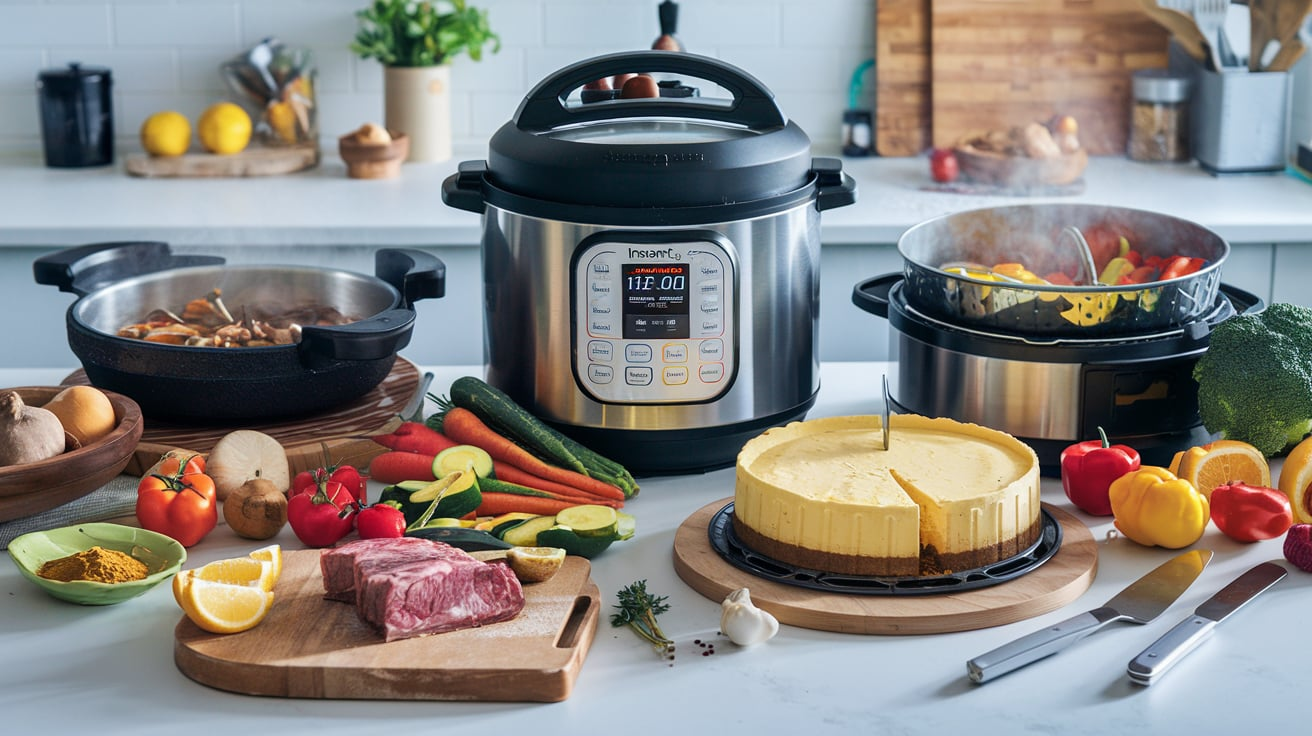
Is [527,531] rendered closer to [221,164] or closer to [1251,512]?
[1251,512]

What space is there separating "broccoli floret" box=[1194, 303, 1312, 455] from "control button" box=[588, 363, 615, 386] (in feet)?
1.99

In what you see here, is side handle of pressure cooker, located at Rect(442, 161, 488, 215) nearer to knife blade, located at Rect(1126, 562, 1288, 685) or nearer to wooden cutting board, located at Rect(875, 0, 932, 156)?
knife blade, located at Rect(1126, 562, 1288, 685)

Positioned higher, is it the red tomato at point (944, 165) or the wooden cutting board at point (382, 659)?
the red tomato at point (944, 165)

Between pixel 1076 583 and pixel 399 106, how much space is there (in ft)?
8.41

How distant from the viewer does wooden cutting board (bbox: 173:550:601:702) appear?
1.08 metres

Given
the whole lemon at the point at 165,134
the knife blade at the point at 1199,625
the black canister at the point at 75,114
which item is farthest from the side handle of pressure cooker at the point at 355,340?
the black canister at the point at 75,114

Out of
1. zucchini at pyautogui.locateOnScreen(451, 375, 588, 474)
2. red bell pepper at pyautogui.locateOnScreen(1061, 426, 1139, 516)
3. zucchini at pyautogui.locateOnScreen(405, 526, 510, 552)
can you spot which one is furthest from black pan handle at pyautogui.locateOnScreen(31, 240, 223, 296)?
red bell pepper at pyautogui.locateOnScreen(1061, 426, 1139, 516)

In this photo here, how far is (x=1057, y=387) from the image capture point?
58.2 inches

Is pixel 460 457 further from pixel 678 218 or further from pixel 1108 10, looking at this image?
pixel 1108 10

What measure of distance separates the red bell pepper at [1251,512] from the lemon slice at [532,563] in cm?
64

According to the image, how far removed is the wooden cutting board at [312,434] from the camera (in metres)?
1.52

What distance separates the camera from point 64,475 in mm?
1297

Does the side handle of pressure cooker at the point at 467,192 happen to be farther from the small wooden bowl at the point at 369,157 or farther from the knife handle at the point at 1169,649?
the small wooden bowl at the point at 369,157

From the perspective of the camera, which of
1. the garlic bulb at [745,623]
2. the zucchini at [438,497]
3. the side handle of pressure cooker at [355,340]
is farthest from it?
the side handle of pressure cooker at [355,340]
